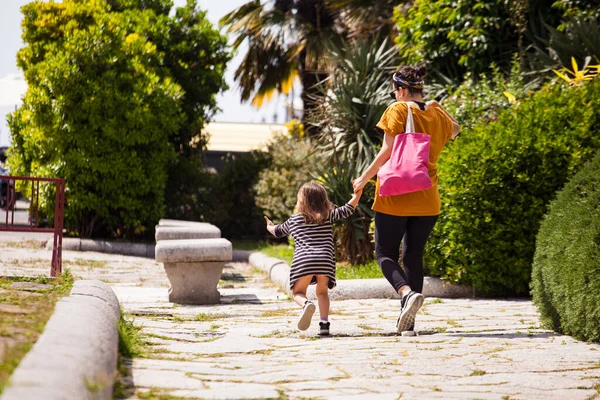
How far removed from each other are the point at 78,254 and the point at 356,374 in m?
9.56

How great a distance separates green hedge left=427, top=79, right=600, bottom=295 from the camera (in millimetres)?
7930

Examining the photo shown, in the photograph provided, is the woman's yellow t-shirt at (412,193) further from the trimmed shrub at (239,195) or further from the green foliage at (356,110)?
the trimmed shrub at (239,195)

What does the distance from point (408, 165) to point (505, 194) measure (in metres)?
2.57

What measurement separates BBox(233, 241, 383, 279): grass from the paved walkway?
123 centimetres

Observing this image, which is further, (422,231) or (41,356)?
(422,231)

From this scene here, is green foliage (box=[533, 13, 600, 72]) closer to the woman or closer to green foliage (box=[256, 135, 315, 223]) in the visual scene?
green foliage (box=[256, 135, 315, 223])

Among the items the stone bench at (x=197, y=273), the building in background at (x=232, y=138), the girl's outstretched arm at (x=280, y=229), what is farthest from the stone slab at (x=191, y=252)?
the building in background at (x=232, y=138)

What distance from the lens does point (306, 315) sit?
5.69 m

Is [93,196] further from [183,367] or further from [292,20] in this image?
[183,367]

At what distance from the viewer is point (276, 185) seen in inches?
582

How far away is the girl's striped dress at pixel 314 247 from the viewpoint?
20.2 ft

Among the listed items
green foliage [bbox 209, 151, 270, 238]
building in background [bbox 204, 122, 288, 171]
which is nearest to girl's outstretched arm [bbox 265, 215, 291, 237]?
green foliage [bbox 209, 151, 270, 238]

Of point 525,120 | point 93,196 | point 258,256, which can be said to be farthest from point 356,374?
point 93,196

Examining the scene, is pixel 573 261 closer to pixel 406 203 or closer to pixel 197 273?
pixel 406 203
